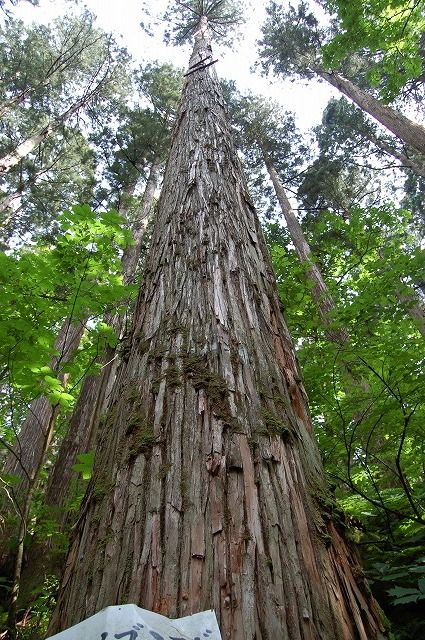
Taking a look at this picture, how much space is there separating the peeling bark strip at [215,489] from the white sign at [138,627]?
0.04 m

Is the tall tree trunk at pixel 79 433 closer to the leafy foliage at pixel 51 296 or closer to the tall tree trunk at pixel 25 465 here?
the tall tree trunk at pixel 25 465

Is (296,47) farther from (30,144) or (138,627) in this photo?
(138,627)

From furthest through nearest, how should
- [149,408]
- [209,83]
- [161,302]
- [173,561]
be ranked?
[209,83] → [161,302] → [149,408] → [173,561]

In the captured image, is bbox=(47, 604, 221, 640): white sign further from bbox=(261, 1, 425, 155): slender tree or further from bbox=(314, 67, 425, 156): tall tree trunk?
bbox=(261, 1, 425, 155): slender tree

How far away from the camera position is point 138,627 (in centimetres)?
79

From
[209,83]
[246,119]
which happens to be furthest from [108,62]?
[209,83]

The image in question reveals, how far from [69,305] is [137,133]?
11.8 metres

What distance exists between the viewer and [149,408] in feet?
4.49

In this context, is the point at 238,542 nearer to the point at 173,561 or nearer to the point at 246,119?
the point at 173,561

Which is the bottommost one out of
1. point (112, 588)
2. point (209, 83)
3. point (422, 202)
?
point (112, 588)

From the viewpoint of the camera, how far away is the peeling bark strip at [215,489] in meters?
0.92

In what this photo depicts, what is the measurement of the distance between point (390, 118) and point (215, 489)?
1171cm

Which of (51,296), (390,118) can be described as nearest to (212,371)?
(51,296)

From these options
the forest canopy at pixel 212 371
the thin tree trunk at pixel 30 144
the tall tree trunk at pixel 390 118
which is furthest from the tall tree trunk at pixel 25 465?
the tall tree trunk at pixel 390 118
